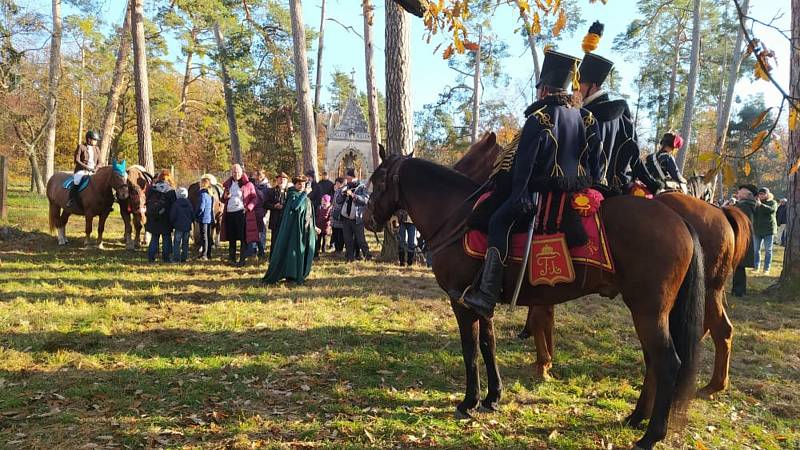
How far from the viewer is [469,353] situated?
462cm

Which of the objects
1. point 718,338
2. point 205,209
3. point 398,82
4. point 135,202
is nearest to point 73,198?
point 135,202

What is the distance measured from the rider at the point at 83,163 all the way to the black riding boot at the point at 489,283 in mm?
12710

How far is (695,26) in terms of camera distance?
65.2 feet

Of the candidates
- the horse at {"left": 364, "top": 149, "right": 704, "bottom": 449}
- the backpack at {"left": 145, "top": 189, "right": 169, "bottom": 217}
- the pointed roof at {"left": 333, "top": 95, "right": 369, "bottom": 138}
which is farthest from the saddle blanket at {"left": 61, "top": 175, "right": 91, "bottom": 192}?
the pointed roof at {"left": 333, "top": 95, "right": 369, "bottom": 138}

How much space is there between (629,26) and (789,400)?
2653 cm

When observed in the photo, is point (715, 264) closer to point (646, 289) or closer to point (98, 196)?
point (646, 289)

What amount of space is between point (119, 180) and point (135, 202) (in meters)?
0.68

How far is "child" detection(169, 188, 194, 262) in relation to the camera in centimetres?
1117

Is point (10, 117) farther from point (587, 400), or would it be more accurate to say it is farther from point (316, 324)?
point (587, 400)

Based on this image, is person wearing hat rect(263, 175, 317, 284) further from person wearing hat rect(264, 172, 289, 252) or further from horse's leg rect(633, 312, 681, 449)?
horse's leg rect(633, 312, 681, 449)

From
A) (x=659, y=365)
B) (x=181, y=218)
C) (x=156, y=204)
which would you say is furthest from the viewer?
(x=181, y=218)

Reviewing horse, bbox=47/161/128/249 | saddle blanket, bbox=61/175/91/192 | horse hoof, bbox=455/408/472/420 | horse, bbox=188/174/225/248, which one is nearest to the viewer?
horse hoof, bbox=455/408/472/420

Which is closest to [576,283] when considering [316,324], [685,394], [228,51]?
[685,394]

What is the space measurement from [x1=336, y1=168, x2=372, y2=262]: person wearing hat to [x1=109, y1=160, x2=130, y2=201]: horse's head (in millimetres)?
5428
